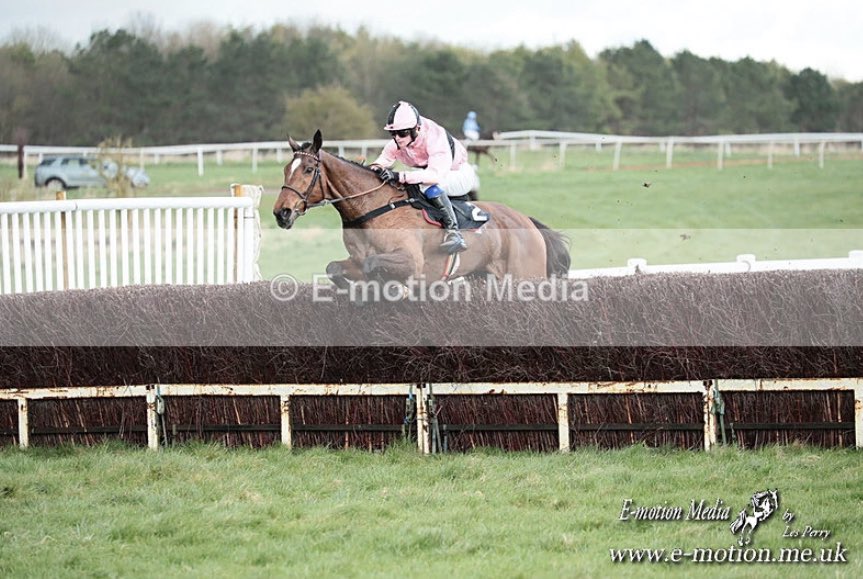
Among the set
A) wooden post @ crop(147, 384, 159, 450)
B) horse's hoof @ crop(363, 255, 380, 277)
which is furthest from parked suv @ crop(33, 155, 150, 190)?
wooden post @ crop(147, 384, 159, 450)

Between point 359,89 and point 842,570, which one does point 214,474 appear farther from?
point 359,89

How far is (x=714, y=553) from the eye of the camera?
5.47 metres

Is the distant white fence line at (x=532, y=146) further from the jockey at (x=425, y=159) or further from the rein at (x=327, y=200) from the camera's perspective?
the rein at (x=327, y=200)

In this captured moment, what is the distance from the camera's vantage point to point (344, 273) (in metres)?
8.86

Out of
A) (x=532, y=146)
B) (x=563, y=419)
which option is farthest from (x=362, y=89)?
(x=563, y=419)

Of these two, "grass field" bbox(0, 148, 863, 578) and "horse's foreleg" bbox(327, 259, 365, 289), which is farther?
"horse's foreleg" bbox(327, 259, 365, 289)

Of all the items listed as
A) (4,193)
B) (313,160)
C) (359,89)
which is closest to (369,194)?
(313,160)

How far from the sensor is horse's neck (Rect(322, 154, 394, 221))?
915 cm

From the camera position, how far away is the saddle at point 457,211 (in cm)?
938

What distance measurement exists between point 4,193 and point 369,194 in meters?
14.9

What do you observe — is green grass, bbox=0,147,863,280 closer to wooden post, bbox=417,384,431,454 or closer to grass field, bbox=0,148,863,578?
wooden post, bbox=417,384,431,454

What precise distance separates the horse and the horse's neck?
4087 mm

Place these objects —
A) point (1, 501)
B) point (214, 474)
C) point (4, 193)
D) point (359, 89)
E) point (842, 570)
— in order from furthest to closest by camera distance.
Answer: point (359, 89)
point (4, 193)
point (214, 474)
point (1, 501)
point (842, 570)

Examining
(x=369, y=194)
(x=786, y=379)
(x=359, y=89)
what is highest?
(x=359, y=89)
